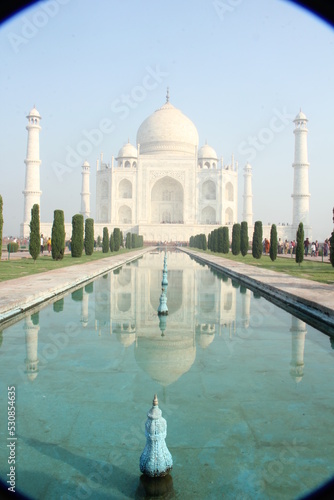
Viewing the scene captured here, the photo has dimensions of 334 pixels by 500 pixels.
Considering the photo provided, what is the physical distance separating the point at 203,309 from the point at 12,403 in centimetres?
310

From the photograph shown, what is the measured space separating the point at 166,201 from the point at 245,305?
116 ft

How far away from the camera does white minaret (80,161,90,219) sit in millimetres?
38406

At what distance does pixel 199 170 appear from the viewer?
125ft

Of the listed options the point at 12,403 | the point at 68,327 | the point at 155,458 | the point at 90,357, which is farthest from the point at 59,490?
the point at 68,327

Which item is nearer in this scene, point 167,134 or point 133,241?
point 133,241

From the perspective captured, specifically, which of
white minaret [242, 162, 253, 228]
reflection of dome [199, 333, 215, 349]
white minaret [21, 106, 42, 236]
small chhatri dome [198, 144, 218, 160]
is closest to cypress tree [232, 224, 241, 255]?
reflection of dome [199, 333, 215, 349]

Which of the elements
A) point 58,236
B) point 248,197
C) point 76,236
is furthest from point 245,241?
point 248,197

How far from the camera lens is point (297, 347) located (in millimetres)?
3348

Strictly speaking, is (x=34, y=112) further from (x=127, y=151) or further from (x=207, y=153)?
(x=207, y=153)

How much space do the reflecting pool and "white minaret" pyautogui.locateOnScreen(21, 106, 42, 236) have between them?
28421mm

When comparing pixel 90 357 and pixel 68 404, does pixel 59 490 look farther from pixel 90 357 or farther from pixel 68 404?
pixel 90 357

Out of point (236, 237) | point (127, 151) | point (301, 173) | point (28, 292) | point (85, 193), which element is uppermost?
point (127, 151)

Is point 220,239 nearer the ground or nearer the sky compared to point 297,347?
nearer the sky

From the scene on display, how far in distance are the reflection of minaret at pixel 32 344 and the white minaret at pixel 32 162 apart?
28137mm
